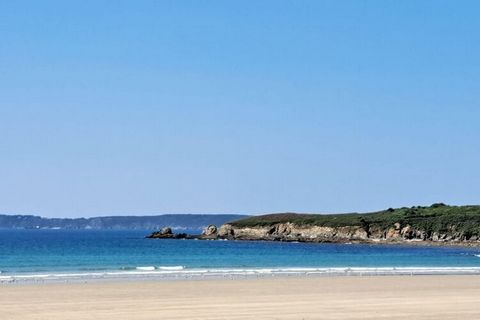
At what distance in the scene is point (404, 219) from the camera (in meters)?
134

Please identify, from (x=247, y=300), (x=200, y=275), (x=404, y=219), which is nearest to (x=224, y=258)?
(x=200, y=275)

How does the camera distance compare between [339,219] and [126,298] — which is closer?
[126,298]

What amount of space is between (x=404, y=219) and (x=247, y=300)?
107 m

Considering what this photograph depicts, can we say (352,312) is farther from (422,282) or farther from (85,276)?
(85,276)

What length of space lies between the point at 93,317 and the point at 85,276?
64.8 feet

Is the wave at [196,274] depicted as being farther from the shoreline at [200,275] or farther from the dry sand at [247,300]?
the dry sand at [247,300]

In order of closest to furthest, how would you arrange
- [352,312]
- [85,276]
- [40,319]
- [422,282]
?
[40,319] → [352,312] → [422,282] → [85,276]

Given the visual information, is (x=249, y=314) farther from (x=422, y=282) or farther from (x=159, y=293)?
(x=422, y=282)

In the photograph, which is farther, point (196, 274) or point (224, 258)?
point (224, 258)

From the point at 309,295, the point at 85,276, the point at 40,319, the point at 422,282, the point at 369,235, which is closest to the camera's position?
the point at 40,319

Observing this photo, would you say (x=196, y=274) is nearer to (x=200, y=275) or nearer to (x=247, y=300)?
(x=200, y=275)

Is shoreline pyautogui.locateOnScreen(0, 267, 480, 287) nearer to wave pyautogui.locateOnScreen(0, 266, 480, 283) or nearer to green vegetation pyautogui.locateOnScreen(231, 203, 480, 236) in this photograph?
wave pyautogui.locateOnScreen(0, 266, 480, 283)

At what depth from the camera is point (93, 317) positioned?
24.4 meters

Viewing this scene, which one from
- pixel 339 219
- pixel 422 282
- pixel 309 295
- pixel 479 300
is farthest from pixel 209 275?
pixel 339 219
